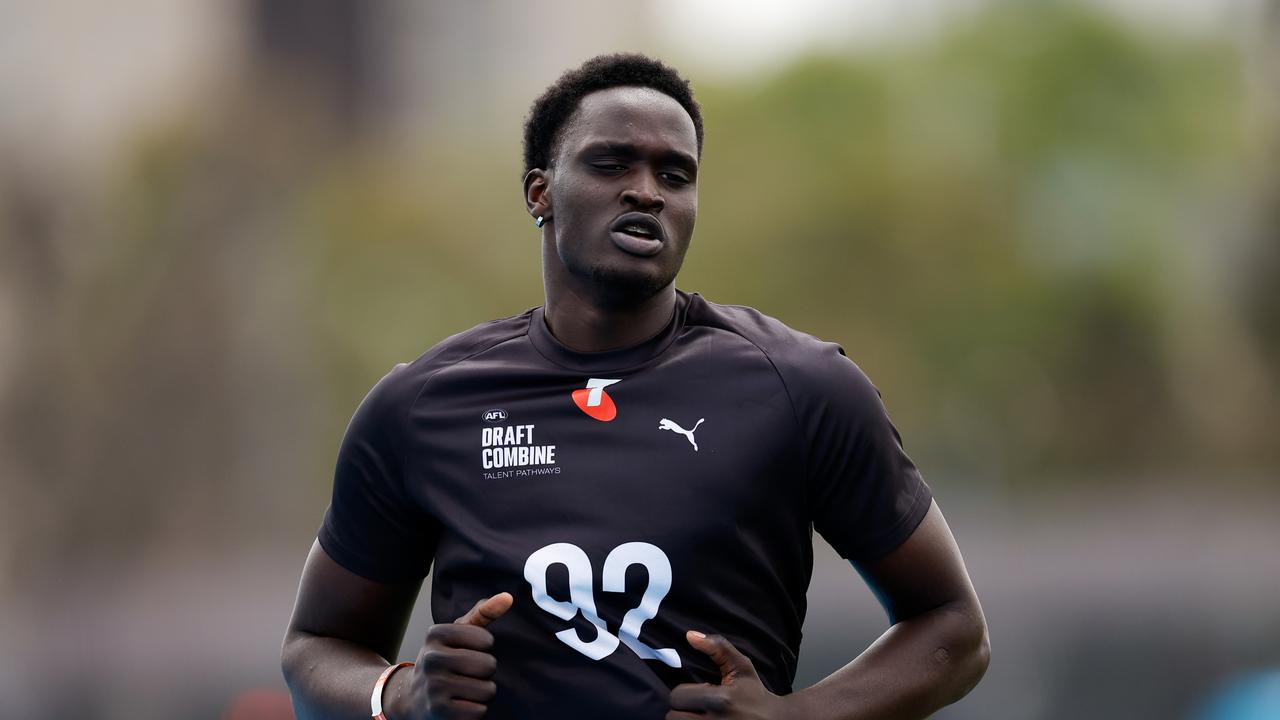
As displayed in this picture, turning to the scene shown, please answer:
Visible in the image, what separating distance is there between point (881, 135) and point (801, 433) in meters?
31.2

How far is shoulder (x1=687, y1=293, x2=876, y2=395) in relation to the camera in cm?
343

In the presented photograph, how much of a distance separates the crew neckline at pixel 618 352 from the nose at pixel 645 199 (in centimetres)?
25

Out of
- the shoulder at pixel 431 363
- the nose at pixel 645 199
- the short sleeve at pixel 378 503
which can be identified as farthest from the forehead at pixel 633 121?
the short sleeve at pixel 378 503

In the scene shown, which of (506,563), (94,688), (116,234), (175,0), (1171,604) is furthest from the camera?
(175,0)

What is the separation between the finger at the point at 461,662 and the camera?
3.21 meters

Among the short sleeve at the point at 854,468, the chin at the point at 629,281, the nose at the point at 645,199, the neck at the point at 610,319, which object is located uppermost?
the nose at the point at 645,199

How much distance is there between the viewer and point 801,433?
341 centimetres

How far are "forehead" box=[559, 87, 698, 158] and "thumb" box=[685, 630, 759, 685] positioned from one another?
1.06m

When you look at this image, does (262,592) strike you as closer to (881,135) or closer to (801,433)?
(881,135)

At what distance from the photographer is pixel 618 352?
362cm

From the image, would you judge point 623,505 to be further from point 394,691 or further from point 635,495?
point 394,691

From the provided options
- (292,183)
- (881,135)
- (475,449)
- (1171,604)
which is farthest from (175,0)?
(475,449)

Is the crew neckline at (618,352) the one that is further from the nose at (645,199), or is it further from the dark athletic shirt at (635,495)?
the nose at (645,199)

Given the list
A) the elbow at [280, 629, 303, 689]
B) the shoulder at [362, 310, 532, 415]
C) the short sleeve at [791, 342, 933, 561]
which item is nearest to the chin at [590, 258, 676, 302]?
the shoulder at [362, 310, 532, 415]
